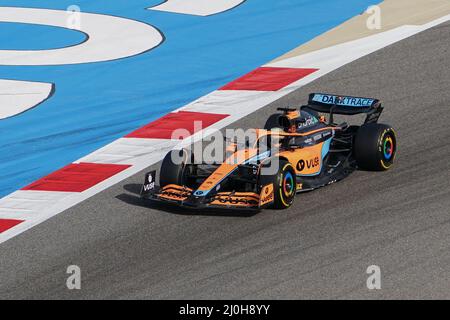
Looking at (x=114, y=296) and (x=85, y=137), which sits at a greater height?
(x=85, y=137)

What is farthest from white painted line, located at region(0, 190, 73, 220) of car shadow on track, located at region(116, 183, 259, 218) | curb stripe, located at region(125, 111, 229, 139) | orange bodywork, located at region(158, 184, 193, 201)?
curb stripe, located at region(125, 111, 229, 139)

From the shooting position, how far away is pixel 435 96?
16.0 m

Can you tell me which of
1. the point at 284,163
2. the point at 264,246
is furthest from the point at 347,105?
the point at 264,246

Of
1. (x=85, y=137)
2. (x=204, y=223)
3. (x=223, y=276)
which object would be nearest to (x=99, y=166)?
(x=85, y=137)

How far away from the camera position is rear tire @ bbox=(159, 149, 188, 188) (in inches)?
489

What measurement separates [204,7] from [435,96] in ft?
21.1

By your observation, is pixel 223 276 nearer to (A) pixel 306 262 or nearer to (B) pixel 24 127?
(A) pixel 306 262

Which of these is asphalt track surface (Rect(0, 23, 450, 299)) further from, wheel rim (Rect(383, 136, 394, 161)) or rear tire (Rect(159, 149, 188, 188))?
rear tire (Rect(159, 149, 188, 188))

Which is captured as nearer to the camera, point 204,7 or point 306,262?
point 306,262

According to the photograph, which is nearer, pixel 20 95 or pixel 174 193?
pixel 174 193

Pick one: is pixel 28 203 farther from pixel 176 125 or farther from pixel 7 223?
pixel 176 125

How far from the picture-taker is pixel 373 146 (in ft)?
42.5

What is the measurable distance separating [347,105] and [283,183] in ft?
7.36

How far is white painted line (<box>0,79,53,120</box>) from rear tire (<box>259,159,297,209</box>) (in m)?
5.87
